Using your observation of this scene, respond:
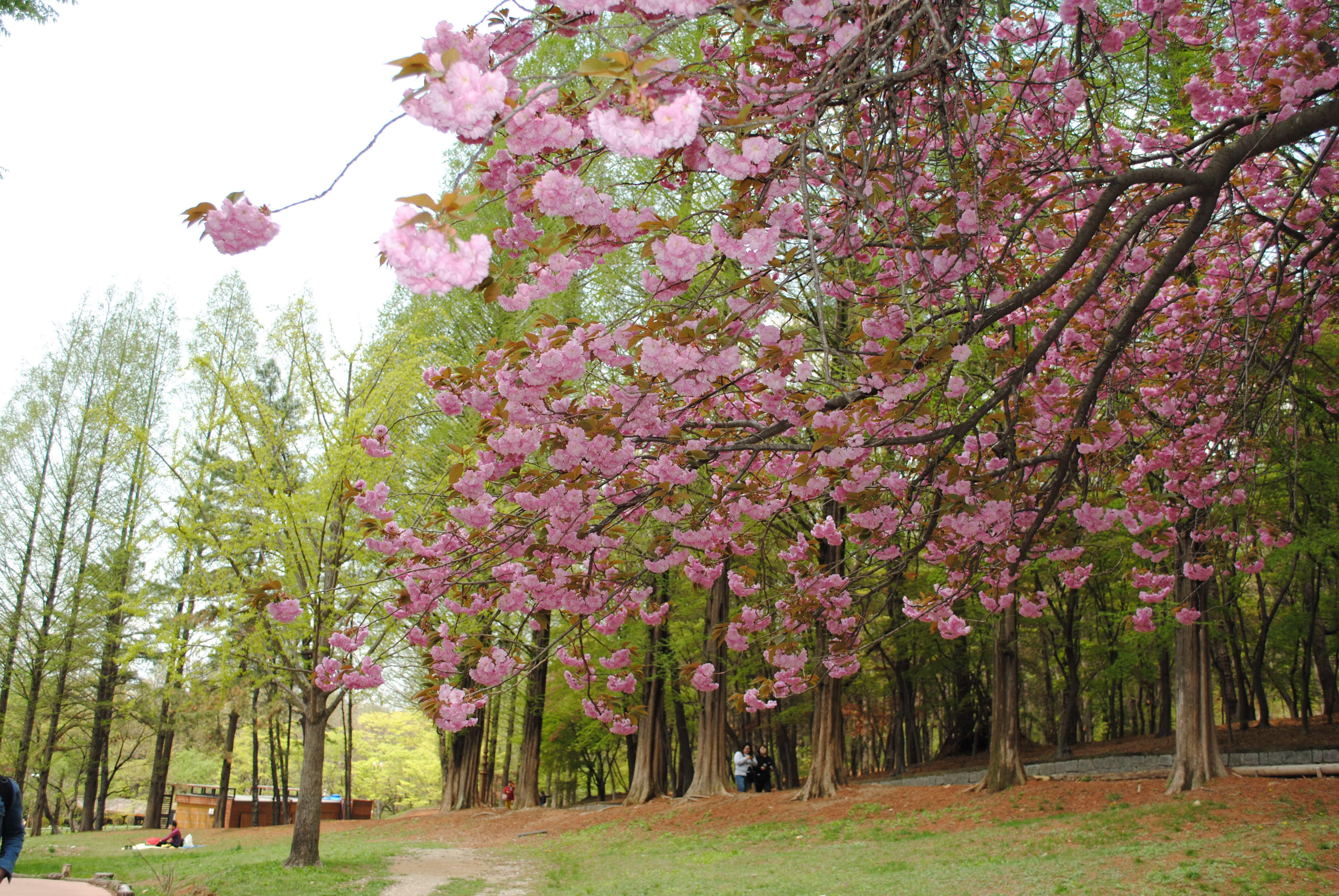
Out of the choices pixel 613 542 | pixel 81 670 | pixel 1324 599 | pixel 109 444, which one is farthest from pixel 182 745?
pixel 1324 599

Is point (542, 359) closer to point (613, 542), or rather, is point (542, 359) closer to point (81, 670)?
point (613, 542)

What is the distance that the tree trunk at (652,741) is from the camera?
15.9 m

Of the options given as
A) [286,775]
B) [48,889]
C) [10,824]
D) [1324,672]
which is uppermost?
[1324,672]

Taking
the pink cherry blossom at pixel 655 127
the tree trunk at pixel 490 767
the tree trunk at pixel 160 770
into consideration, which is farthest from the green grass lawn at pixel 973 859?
the tree trunk at pixel 160 770

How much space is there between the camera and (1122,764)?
42.1ft

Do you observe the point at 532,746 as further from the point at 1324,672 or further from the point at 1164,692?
the point at 1324,672

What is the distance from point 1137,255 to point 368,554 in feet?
27.8

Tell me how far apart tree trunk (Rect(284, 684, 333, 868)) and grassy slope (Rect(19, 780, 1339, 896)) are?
0.34 metres

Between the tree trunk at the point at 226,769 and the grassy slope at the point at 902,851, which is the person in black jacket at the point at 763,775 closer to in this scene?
the grassy slope at the point at 902,851

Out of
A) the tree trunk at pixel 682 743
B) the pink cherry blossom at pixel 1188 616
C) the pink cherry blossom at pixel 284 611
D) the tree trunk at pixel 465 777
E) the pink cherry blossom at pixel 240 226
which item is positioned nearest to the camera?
the pink cherry blossom at pixel 240 226

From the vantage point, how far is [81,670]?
22.5m

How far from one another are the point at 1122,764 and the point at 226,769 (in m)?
21.6

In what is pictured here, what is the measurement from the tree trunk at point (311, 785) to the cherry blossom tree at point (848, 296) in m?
4.84

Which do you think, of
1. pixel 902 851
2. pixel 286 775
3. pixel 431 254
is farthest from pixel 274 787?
pixel 431 254
